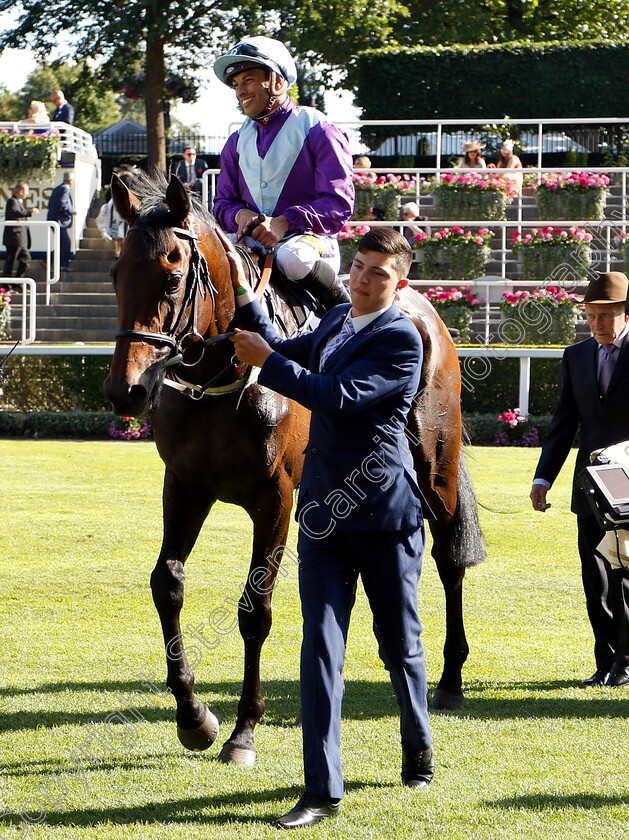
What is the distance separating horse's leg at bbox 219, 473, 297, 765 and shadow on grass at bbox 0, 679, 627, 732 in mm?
403

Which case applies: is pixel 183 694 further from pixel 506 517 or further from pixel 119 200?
pixel 506 517

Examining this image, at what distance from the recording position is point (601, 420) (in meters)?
5.00

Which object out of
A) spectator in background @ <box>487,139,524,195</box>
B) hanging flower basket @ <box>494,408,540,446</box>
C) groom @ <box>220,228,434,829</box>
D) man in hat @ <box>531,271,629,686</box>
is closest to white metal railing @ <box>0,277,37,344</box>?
hanging flower basket @ <box>494,408,540,446</box>

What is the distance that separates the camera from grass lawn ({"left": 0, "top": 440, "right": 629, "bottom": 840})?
11.3ft

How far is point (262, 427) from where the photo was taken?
410 centimetres

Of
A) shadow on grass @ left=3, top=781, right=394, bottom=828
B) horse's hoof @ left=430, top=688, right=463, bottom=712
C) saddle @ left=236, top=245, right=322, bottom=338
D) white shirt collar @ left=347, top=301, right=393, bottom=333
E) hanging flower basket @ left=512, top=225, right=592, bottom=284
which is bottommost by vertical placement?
horse's hoof @ left=430, top=688, right=463, bottom=712

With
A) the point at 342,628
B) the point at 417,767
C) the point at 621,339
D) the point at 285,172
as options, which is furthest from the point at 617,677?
the point at 285,172

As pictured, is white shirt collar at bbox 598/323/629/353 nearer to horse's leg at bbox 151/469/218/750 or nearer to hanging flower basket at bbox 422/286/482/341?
horse's leg at bbox 151/469/218/750

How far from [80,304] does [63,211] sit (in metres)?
1.74

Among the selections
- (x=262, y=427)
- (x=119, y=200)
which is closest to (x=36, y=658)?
(x=262, y=427)

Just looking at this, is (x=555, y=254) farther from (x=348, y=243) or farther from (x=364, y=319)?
(x=364, y=319)

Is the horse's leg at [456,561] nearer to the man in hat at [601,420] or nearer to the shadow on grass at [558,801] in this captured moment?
the man in hat at [601,420]

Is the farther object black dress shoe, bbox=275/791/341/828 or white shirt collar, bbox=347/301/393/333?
white shirt collar, bbox=347/301/393/333

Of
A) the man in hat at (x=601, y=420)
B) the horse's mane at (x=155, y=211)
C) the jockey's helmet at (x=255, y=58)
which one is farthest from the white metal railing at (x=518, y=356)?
the horse's mane at (x=155, y=211)
